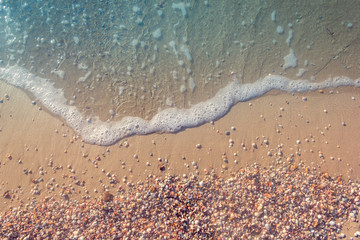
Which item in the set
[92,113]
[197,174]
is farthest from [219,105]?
[92,113]

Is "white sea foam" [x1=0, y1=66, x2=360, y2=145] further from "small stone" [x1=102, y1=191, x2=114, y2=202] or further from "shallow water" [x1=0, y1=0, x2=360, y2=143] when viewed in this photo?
"small stone" [x1=102, y1=191, x2=114, y2=202]

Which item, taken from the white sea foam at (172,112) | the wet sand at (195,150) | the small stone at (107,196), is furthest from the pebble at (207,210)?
the white sea foam at (172,112)

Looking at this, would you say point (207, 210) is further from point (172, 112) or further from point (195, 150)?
point (172, 112)

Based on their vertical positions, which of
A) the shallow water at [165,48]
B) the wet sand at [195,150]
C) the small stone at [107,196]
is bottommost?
the small stone at [107,196]

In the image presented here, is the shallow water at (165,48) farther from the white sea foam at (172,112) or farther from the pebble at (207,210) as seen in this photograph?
the pebble at (207,210)

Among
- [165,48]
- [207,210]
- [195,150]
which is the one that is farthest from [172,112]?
[207,210]

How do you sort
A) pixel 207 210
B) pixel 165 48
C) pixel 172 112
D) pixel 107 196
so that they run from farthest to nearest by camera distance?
pixel 165 48, pixel 172 112, pixel 107 196, pixel 207 210
